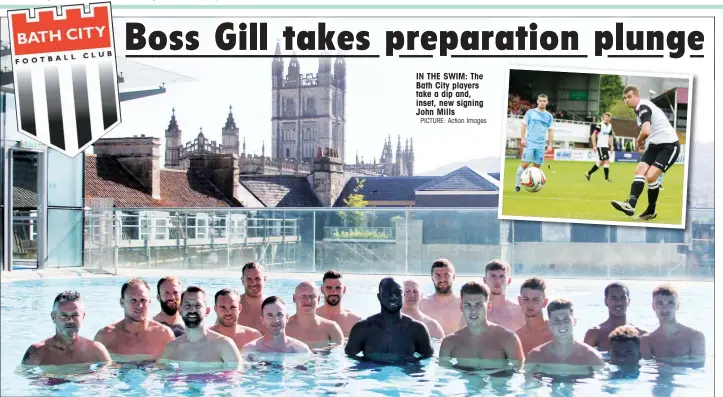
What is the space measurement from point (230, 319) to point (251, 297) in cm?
43

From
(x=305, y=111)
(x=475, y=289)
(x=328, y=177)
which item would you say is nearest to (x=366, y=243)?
(x=475, y=289)

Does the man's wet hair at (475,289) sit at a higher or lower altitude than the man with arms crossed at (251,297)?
higher

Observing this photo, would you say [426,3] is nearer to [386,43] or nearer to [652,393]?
[386,43]

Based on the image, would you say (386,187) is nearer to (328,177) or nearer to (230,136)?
(230,136)

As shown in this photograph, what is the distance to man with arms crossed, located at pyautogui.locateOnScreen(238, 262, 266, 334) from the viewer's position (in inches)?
197

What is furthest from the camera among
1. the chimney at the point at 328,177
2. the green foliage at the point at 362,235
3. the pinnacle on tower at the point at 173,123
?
the chimney at the point at 328,177

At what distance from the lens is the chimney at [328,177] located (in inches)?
639

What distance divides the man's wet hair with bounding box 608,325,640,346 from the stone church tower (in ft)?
Answer: 7.11

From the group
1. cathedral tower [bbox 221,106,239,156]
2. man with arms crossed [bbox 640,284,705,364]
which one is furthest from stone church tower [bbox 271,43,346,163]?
man with arms crossed [bbox 640,284,705,364]

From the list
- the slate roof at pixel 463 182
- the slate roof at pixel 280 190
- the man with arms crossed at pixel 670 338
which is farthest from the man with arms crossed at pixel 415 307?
the slate roof at pixel 280 190

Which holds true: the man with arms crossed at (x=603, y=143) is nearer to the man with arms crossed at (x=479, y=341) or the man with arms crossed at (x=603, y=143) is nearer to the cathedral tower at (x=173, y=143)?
the man with arms crossed at (x=479, y=341)

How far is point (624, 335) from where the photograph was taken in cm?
446

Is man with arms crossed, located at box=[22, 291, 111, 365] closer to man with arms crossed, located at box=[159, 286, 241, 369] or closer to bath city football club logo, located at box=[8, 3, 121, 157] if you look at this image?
man with arms crossed, located at box=[159, 286, 241, 369]

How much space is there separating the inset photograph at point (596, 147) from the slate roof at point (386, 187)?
13.2 feet
